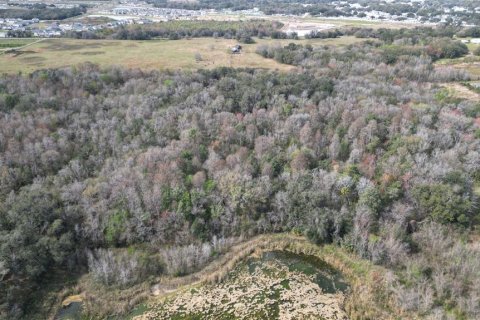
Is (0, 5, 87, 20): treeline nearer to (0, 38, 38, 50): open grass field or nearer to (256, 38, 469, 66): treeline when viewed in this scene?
(0, 38, 38, 50): open grass field

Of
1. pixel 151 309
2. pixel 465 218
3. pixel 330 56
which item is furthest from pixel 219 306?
pixel 330 56

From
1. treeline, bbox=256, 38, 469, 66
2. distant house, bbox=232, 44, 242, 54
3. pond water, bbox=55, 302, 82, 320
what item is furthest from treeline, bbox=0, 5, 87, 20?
pond water, bbox=55, 302, 82, 320

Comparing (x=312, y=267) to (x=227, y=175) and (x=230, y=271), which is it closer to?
(x=230, y=271)

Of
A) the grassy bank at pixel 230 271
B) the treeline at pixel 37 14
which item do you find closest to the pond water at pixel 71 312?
the grassy bank at pixel 230 271

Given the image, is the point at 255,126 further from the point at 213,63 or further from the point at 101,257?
the point at 213,63

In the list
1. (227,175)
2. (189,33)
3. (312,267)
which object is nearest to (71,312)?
(227,175)

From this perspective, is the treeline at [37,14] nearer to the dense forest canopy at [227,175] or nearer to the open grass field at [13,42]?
the open grass field at [13,42]

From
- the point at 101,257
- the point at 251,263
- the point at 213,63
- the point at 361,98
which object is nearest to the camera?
the point at 101,257
